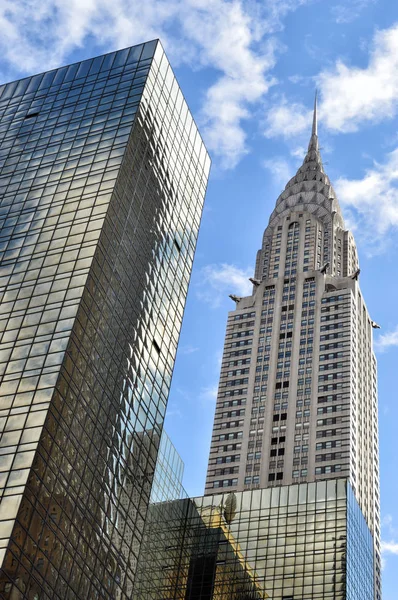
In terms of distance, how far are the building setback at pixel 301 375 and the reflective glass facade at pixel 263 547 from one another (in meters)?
30.6

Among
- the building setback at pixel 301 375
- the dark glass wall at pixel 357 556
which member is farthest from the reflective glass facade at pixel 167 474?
the building setback at pixel 301 375

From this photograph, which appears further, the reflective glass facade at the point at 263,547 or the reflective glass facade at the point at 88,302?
the reflective glass facade at the point at 263,547

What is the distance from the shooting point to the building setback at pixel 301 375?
15038 cm

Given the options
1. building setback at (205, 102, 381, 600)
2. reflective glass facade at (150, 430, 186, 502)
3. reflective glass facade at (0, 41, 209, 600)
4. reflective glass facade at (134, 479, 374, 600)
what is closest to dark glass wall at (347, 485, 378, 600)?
reflective glass facade at (134, 479, 374, 600)

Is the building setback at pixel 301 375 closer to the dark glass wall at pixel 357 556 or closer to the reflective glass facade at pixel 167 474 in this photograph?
the dark glass wall at pixel 357 556

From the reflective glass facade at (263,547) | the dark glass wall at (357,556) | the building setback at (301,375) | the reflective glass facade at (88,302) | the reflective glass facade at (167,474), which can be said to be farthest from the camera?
the building setback at (301,375)

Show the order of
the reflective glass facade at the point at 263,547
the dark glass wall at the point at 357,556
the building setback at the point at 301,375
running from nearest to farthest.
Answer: the reflective glass facade at the point at 263,547 → the dark glass wall at the point at 357,556 → the building setback at the point at 301,375

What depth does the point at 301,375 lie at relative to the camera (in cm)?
16250

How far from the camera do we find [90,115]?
325ft

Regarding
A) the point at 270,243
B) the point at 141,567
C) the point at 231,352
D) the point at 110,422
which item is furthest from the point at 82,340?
the point at 270,243

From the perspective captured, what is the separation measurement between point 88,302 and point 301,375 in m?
89.5

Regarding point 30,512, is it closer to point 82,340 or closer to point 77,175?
point 82,340

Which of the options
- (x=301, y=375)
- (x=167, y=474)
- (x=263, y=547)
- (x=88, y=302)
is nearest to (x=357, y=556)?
(x=263, y=547)

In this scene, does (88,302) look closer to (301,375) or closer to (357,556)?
(357,556)
